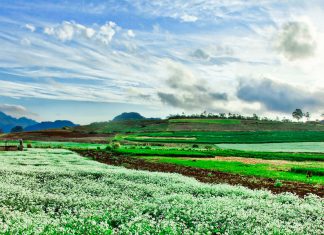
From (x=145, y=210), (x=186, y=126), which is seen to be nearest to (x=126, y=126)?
(x=186, y=126)

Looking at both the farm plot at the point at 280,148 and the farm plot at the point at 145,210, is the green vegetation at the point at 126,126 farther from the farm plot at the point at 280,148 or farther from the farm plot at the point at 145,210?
the farm plot at the point at 145,210

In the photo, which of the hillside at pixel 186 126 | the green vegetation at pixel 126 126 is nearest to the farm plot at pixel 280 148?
the hillside at pixel 186 126

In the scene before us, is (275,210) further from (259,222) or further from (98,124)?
(98,124)

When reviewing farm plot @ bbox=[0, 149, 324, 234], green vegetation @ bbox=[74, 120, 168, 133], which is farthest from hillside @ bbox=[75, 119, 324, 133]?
farm plot @ bbox=[0, 149, 324, 234]

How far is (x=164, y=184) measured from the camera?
28922mm

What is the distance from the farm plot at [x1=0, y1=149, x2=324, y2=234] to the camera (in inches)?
576

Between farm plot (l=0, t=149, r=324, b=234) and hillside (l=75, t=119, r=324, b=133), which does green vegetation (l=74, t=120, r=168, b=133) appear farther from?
farm plot (l=0, t=149, r=324, b=234)

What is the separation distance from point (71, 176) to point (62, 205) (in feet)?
40.3

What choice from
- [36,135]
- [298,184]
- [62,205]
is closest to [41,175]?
[62,205]

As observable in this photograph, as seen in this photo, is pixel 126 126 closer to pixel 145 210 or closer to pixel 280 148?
pixel 280 148

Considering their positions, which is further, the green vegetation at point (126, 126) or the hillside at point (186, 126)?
the hillside at point (186, 126)

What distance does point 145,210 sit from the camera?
1900cm

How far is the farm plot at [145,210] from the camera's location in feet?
48.0

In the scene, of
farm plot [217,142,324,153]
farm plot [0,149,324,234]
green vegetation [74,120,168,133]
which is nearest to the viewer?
farm plot [0,149,324,234]
